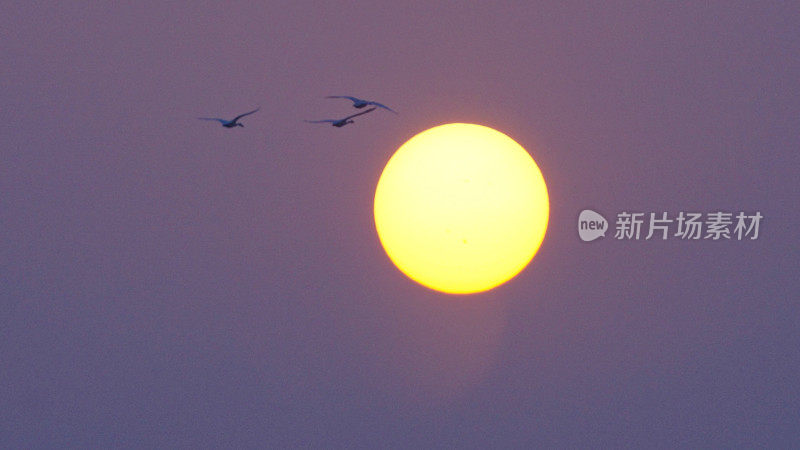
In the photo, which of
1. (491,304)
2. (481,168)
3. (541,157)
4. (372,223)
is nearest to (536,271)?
(491,304)

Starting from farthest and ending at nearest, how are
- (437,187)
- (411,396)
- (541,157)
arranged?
(411,396) < (541,157) < (437,187)

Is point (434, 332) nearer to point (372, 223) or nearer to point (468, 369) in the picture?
point (468, 369)

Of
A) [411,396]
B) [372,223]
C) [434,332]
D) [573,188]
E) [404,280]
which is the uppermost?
[573,188]

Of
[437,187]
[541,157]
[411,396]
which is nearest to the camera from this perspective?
[437,187]

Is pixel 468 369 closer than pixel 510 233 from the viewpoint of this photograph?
No

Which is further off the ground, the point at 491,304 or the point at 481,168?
the point at 481,168

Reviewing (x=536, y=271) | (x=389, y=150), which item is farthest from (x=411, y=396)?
(x=389, y=150)
